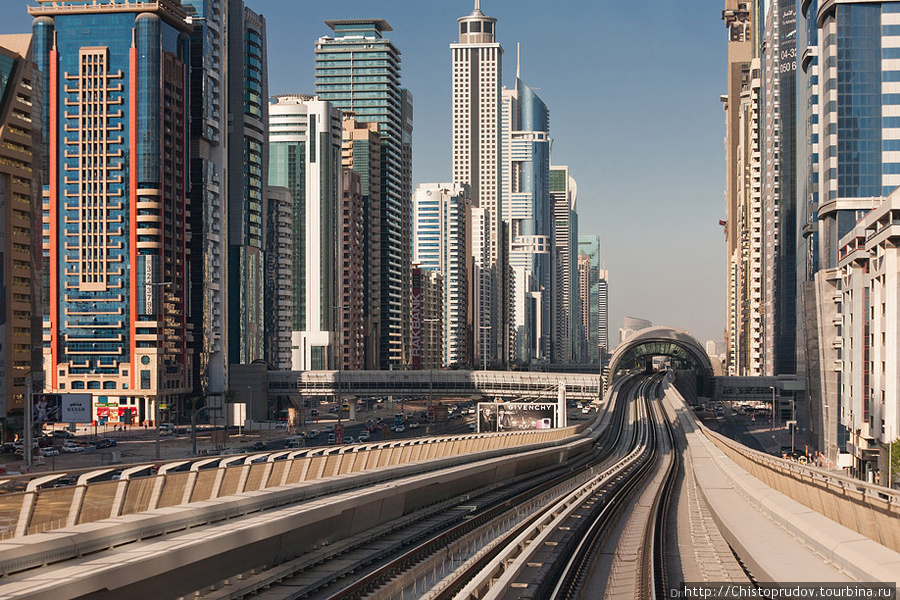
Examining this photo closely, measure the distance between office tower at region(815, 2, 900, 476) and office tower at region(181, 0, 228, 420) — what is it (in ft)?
263

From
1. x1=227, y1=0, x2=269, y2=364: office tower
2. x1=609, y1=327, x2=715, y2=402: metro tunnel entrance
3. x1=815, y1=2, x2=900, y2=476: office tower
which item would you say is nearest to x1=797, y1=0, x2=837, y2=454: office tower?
x1=815, y1=2, x2=900, y2=476: office tower

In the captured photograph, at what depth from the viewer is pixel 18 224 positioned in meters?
95.4

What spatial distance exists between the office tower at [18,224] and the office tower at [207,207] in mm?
38999

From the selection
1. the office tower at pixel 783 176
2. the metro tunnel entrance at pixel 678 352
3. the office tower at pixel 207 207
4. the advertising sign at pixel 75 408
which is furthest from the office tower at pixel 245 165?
the advertising sign at pixel 75 408

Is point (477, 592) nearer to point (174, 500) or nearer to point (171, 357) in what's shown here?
point (174, 500)

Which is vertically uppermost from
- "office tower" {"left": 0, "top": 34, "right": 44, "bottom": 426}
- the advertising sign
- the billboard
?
"office tower" {"left": 0, "top": 34, "right": 44, "bottom": 426}

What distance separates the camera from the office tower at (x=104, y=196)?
128m

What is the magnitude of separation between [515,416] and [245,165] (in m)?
103

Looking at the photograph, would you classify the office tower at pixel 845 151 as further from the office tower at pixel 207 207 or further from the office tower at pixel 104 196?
the office tower at pixel 207 207

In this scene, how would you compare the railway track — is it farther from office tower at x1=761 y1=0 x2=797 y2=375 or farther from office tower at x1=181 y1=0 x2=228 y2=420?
office tower at x1=761 y1=0 x2=797 y2=375

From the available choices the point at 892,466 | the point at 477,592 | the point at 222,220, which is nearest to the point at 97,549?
the point at 477,592

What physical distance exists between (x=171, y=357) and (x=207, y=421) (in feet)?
31.3

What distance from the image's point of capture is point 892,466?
53.8m

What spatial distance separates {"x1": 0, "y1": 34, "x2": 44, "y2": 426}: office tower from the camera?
9362 cm
